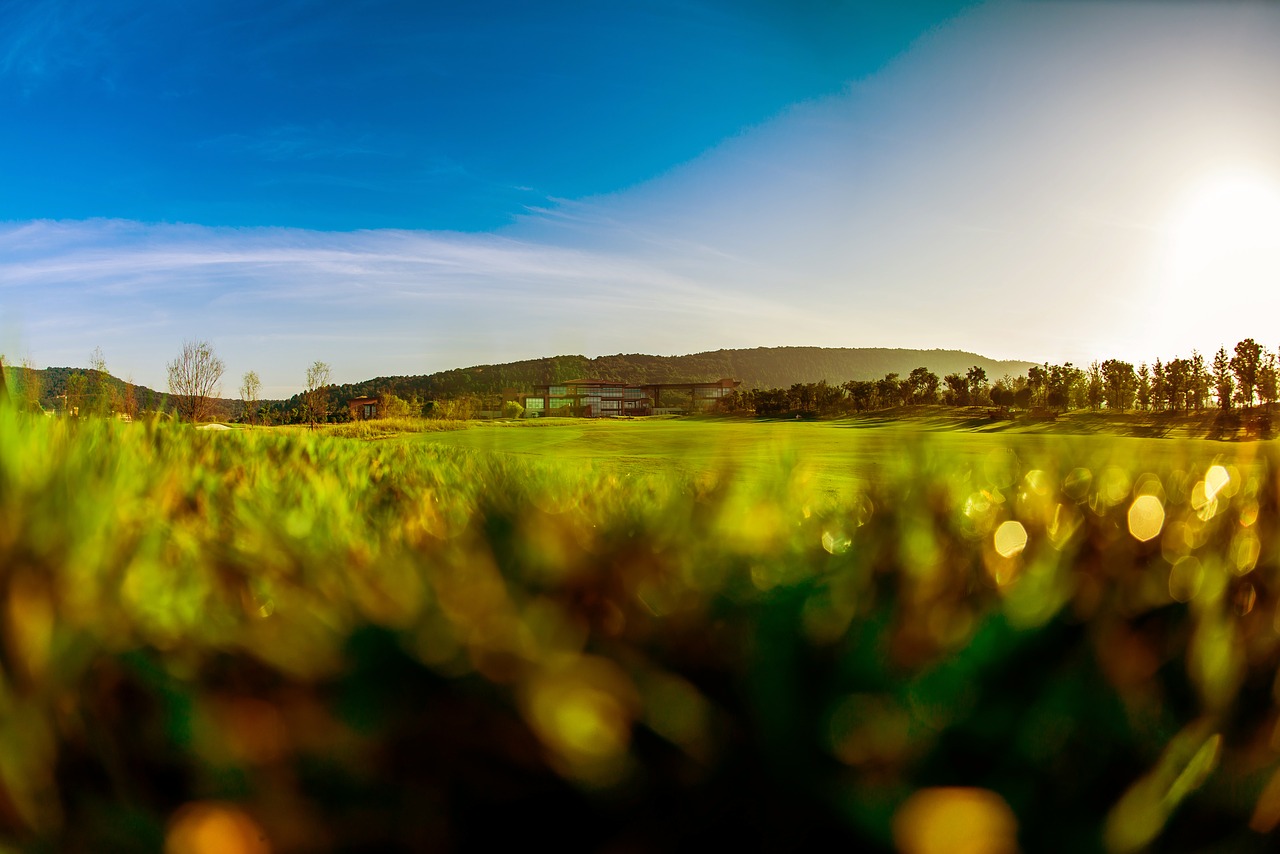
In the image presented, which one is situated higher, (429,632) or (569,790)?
(429,632)

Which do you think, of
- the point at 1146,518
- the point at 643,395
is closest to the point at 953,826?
the point at 1146,518

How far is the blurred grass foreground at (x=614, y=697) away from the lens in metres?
0.59

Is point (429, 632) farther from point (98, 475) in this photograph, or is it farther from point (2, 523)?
point (98, 475)

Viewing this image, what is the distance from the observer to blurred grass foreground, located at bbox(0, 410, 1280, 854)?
23.4 inches

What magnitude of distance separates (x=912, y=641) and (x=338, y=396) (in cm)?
5192

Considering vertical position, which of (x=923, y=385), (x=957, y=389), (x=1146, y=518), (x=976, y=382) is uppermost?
(x=976, y=382)

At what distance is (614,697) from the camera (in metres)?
0.63

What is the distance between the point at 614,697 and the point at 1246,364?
59758 millimetres

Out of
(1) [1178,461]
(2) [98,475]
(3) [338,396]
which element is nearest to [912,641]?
(2) [98,475]

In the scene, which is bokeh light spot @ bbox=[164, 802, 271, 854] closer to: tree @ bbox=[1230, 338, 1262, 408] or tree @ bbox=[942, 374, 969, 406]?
tree @ bbox=[1230, 338, 1262, 408]

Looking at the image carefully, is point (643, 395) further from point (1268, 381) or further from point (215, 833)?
point (215, 833)

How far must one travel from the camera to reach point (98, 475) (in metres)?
1.21

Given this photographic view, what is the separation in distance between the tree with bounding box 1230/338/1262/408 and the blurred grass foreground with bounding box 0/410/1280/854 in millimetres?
55772

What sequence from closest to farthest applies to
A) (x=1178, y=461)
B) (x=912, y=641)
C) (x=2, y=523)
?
1. (x=912, y=641)
2. (x=2, y=523)
3. (x=1178, y=461)
